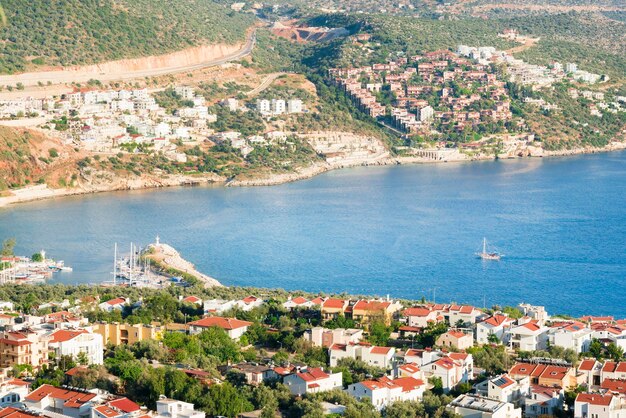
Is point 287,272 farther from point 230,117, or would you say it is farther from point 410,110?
point 410,110

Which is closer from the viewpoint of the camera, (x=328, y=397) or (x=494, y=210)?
(x=328, y=397)

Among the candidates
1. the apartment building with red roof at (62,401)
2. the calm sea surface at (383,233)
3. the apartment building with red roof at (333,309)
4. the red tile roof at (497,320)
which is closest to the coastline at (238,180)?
the calm sea surface at (383,233)

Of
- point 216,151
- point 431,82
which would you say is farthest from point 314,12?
point 216,151

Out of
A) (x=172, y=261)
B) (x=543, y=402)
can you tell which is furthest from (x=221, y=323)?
(x=172, y=261)

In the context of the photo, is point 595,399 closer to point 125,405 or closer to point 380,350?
point 380,350

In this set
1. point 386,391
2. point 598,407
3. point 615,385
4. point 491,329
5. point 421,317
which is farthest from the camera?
point 421,317
